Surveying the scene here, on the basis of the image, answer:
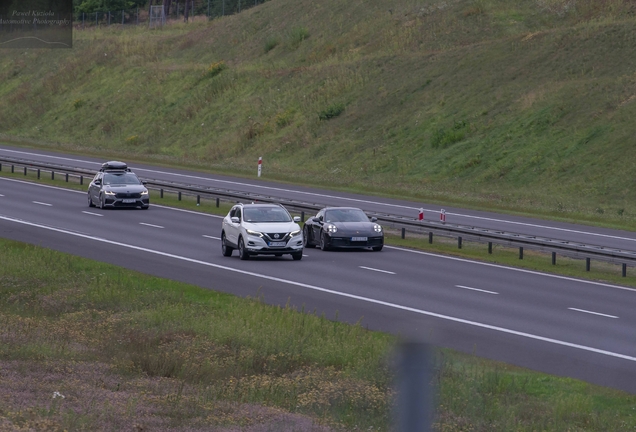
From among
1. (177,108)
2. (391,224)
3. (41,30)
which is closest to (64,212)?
(391,224)

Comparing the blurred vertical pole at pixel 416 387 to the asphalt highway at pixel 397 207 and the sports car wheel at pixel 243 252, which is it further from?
the asphalt highway at pixel 397 207

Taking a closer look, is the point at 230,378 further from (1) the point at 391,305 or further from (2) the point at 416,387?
(2) the point at 416,387

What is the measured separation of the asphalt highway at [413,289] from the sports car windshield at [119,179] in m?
4.48

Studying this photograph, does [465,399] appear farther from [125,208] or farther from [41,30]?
[41,30]

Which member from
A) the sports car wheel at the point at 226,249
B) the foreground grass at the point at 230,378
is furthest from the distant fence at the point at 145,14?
the foreground grass at the point at 230,378

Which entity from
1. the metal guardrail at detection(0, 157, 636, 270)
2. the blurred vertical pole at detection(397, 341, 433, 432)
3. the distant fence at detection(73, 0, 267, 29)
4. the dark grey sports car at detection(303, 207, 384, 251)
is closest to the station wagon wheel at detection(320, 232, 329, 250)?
the dark grey sports car at detection(303, 207, 384, 251)

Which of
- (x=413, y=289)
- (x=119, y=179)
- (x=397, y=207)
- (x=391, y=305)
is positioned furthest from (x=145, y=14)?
(x=391, y=305)

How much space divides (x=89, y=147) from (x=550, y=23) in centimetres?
3468

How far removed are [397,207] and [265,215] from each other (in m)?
15.0

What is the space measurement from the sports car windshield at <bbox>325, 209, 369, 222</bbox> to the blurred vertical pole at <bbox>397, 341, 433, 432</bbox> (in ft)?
85.2

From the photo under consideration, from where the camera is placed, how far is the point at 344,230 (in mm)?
29266

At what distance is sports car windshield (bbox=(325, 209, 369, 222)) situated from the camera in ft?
99.1

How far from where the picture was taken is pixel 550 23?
222 ft

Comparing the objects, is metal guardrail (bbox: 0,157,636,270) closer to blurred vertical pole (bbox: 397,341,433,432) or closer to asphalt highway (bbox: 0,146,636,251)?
asphalt highway (bbox: 0,146,636,251)
